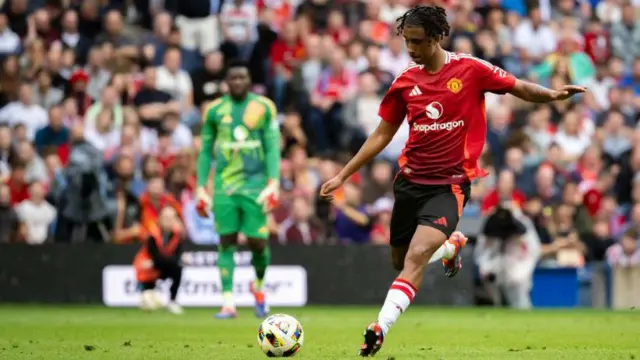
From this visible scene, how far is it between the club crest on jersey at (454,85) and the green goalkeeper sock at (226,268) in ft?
18.6

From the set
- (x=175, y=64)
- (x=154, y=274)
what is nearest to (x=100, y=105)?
(x=175, y=64)

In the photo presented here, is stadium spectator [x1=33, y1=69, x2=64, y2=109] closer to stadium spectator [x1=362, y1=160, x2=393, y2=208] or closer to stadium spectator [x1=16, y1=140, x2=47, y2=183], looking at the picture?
stadium spectator [x1=16, y1=140, x2=47, y2=183]

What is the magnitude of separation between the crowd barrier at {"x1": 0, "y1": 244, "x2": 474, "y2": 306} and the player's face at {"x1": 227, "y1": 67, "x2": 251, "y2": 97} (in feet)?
13.0

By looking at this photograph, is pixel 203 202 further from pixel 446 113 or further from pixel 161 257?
pixel 446 113

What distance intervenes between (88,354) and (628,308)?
10443mm

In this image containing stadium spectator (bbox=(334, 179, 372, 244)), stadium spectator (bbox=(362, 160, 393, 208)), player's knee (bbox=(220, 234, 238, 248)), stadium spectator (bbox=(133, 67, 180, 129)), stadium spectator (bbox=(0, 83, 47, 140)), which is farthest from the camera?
stadium spectator (bbox=(133, 67, 180, 129))

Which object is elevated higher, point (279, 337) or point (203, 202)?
point (203, 202)

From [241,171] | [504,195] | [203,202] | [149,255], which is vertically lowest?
[149,255]

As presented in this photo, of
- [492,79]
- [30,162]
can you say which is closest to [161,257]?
[30,162]

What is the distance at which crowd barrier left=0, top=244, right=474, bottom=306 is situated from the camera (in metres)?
18.8

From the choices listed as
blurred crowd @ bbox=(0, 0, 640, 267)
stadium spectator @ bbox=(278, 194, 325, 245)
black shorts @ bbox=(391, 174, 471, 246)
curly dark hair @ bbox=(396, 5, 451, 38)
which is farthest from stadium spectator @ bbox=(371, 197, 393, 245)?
curly dark hair @ bbox=(396, 5, 451, 38)

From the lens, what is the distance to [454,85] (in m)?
10.4

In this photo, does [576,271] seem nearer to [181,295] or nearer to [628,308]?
[628,308]

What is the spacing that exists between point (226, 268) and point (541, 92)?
Result: 6084mm
